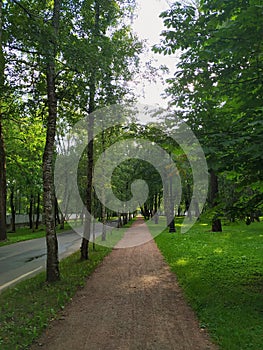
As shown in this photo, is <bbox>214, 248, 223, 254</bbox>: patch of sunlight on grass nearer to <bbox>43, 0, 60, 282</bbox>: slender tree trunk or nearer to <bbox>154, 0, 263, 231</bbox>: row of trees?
<bbox>154, 0, 263, 231</bbox>: row of trees

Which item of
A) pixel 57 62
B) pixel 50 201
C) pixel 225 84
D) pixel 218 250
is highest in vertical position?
pixel 57 62

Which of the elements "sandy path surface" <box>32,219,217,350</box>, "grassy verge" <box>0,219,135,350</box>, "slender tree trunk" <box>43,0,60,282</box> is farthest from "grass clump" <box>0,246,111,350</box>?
"slender tree trunk" <box>43,0,60,282</box>

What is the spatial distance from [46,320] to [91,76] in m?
6.28

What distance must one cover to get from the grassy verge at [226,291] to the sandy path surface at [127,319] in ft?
1.02

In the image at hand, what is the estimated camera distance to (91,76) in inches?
351

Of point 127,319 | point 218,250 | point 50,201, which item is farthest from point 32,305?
point 218,250

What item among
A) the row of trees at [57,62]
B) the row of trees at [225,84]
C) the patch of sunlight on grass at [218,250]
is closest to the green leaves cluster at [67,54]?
the row of trees at [57,62]

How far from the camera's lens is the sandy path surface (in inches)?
195

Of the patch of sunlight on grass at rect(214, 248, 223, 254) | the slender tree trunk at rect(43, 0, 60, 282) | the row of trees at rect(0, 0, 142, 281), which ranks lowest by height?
the patch of sunlight on grass at rect(214, 248, 223, 254)

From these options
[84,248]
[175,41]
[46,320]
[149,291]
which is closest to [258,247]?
[84,248]

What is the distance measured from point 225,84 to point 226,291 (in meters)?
5.05

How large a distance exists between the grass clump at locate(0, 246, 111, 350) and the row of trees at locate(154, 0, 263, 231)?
4307 millimetres

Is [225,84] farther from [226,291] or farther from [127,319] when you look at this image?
[127,319]

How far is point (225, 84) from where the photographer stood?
24.6 feet
